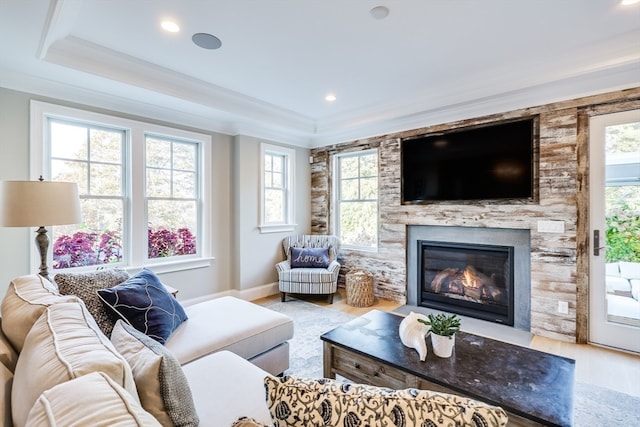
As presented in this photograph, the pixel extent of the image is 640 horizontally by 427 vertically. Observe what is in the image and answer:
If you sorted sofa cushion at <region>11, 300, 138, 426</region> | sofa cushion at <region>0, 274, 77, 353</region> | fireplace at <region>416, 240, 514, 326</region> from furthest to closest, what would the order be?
fireplace at <region>416, 240, 514, 326</region> < sofa cushion at <region>0, 274, 77, 353</region> < sofa cushion at <region>11, 300, 138, 426</region>

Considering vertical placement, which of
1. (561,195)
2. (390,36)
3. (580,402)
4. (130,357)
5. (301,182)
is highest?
(390,36)

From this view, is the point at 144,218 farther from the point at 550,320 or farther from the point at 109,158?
the point at 550,320

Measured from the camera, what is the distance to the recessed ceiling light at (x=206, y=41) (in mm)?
2467

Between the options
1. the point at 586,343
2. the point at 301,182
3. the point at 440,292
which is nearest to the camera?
the point at 586,343

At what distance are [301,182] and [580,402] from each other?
Answer: 13.5 feet

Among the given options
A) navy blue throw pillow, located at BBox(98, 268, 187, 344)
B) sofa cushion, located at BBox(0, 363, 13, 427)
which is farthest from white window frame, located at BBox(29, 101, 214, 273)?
sofa cushion, located at BBox(0, 363, 13, 427)

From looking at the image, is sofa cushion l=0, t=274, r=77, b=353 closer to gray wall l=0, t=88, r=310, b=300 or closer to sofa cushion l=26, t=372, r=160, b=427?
sofa cushion l=26, t=372, r=160, b=427

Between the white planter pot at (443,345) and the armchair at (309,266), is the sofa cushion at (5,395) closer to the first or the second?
the white planter pot at (443,345)

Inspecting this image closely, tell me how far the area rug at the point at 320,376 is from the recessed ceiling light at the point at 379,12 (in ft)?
8.94

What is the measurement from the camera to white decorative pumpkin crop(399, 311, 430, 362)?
5.57ft

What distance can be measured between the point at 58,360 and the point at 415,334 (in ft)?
5.29

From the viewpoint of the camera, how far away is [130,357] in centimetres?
107

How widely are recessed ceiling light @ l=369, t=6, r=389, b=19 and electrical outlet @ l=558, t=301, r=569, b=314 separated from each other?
313cm

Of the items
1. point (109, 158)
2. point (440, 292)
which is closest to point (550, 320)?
point (440, 292)
